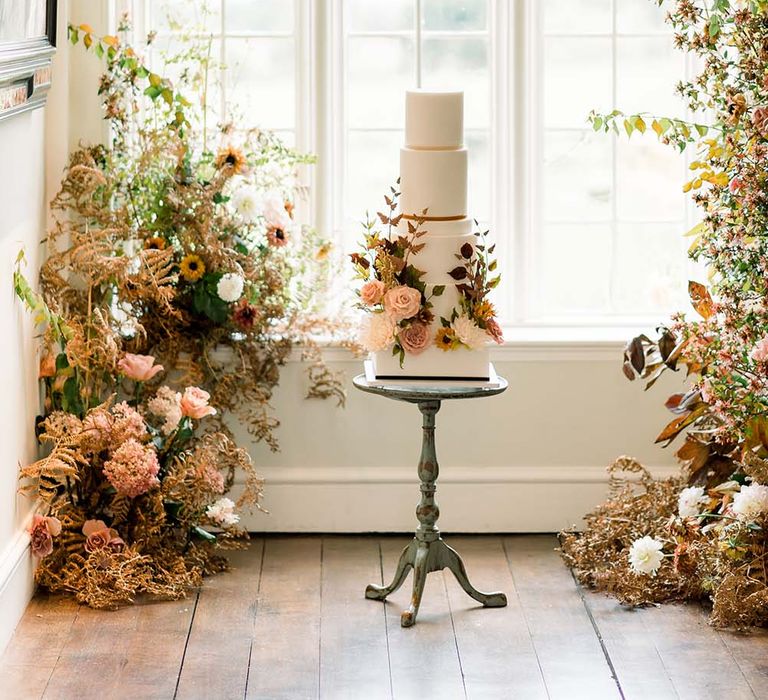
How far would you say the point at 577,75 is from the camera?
435 cm

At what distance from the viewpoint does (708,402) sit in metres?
3.50

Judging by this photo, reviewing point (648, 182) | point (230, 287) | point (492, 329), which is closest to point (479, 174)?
point (648, 182)

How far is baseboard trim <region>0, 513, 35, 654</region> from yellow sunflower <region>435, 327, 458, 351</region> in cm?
126

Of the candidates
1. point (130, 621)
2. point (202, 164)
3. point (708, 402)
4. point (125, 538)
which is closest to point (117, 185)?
point (202, 164)

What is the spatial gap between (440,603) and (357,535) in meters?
0.68

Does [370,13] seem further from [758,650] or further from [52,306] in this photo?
[758,650]

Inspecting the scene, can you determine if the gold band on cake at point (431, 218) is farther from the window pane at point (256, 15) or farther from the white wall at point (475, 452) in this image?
the window pane at point (256, 15)

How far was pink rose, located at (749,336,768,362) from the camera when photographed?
3266 mm

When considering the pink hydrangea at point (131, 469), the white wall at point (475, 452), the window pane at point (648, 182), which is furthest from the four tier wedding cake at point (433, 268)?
the window pane at point (648, 182)

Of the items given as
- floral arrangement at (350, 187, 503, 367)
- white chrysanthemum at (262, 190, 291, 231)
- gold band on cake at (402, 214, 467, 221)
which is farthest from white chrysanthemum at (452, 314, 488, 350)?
white chrysanthemum at (262, 190, 291, 231)

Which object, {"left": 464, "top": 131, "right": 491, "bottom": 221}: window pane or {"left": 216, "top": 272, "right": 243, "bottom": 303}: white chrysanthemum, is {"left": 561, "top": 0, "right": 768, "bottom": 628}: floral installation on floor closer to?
{"left": 464, "top": 131, "right": 491, "bottom": 221}: window pane

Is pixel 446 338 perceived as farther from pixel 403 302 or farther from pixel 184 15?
pixel 184 15

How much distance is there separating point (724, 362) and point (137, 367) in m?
1.69

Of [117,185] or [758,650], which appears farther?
[117,185]
